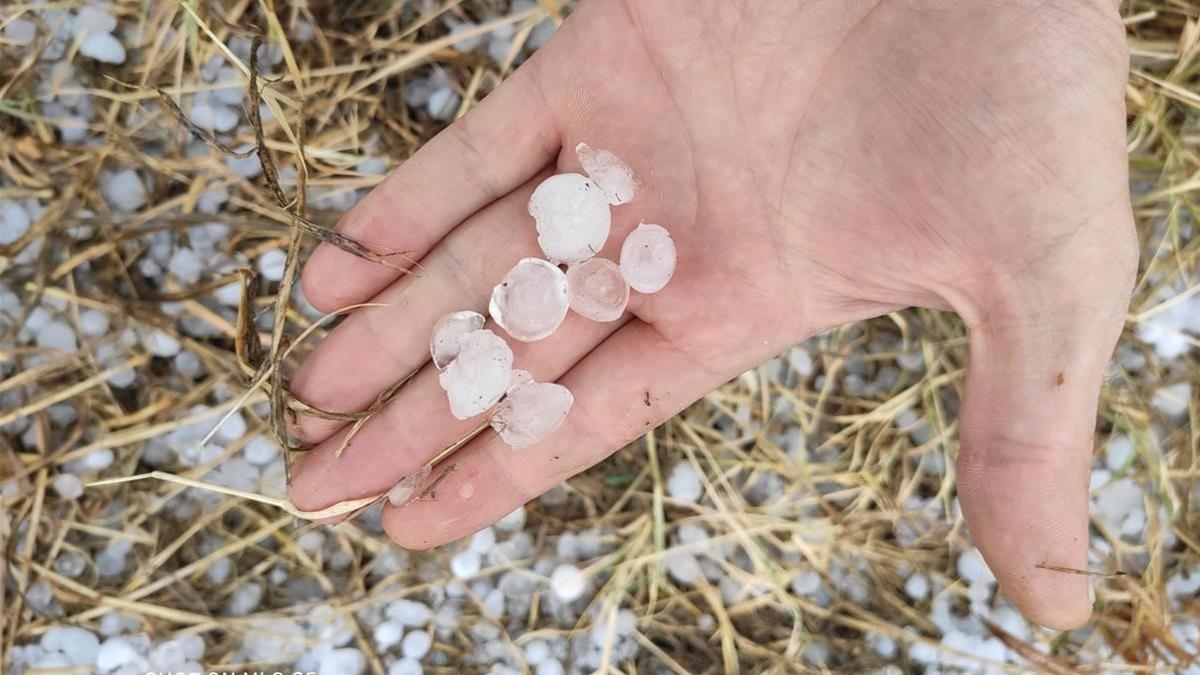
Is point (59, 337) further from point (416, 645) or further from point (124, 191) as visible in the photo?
point (416, 645)

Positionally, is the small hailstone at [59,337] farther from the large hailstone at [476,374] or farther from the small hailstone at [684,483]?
the small hailstone at [684,483]

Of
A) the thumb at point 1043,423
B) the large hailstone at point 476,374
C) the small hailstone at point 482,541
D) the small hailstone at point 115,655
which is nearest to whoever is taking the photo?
the thumb at point 1043,423

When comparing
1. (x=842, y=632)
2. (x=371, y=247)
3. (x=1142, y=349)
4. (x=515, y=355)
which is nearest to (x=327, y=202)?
(x=371, y=247)

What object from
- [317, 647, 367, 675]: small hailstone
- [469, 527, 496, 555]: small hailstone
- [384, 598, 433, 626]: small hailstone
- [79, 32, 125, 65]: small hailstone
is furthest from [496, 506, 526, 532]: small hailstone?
[79, 32, 125, 65]: small hailstone

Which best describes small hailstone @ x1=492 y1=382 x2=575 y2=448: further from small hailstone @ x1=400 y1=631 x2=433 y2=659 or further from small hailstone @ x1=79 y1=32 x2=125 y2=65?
small hailstone @ x1=79 y1=32 x2=125 y2=65

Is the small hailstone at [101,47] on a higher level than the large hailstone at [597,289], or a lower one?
→ higher

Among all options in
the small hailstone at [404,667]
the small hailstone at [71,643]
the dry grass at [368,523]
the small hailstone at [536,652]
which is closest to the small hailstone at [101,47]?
the dry grass at [368,523]

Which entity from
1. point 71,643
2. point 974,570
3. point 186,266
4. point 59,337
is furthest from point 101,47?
point 974,570
